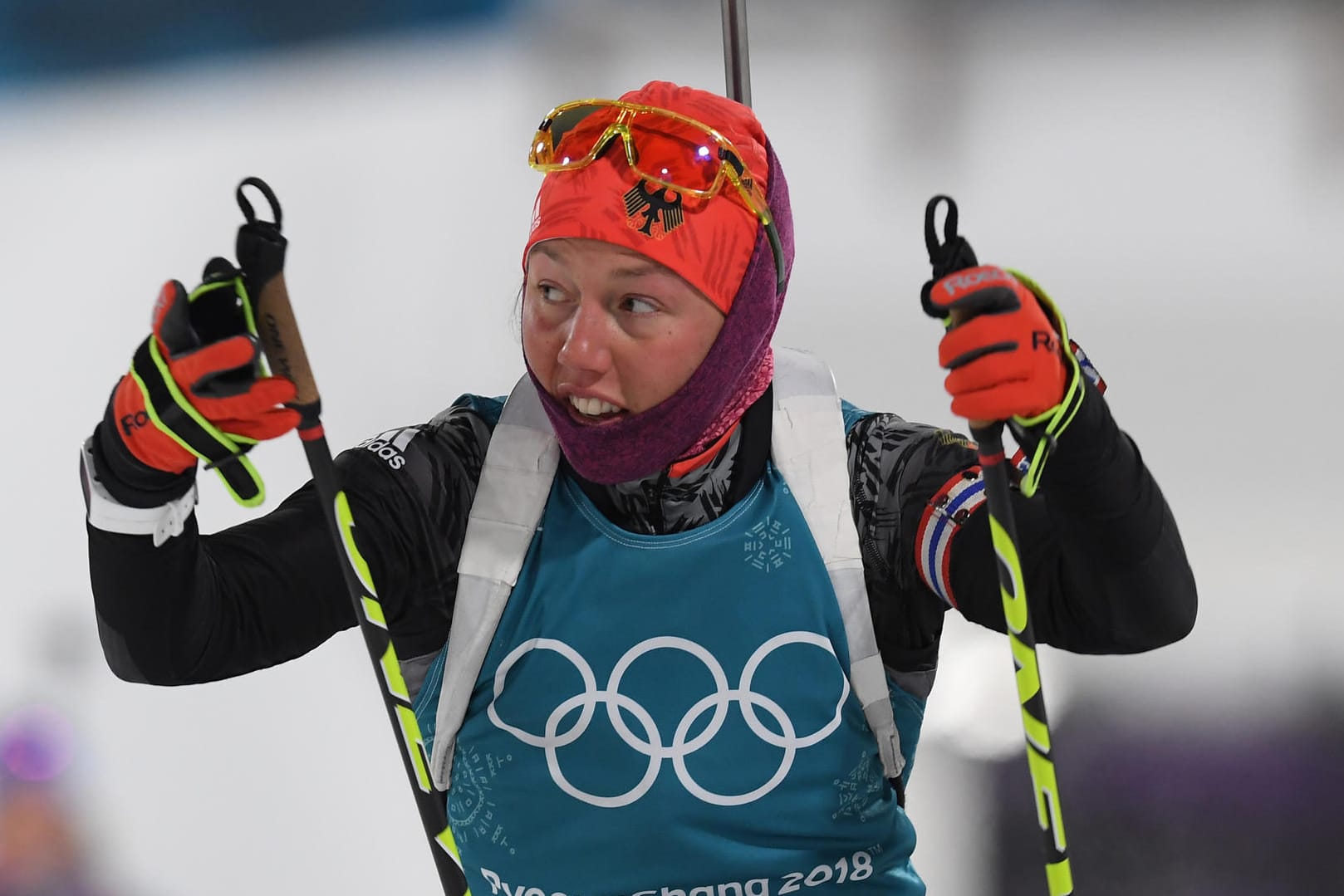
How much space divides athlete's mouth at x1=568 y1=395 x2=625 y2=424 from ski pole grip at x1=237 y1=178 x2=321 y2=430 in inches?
10.2

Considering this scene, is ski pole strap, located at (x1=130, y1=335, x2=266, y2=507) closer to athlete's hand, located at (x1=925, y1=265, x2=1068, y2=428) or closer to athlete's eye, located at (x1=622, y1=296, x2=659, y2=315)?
athlete's eye, located at (x1=622, y1=296, x2=659, y2=315)

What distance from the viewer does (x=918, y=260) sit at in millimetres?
2553

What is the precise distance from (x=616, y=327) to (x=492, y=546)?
0.24 metres

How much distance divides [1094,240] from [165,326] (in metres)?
1.96

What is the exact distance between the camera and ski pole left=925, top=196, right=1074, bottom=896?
3.41ft

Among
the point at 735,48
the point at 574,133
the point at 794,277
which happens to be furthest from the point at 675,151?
the point at 794,277

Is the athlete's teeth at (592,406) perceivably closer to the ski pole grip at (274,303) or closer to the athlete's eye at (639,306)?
the athlete's eye at (639,306)

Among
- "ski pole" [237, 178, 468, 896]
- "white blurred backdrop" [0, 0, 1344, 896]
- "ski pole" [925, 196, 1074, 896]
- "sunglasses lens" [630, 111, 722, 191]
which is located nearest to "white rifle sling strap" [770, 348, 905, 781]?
"ski pole" [925, 196, 1074, 896]

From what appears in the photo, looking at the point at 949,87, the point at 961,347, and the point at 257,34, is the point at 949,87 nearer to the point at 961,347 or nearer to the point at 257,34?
the point at 257,34

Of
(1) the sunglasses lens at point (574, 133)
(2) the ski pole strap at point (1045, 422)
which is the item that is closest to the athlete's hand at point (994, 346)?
(2) the ski pole strap at point (1045, 422)

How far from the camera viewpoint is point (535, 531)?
4.26 feet

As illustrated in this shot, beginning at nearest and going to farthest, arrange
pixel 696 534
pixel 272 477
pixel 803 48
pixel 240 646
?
pixel 240 646 < pixel 696 534 < pixel 272 477 < pixel 803 48

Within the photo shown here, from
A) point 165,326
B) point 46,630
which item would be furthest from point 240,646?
point 46,630

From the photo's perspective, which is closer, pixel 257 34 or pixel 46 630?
pixel 46 630
